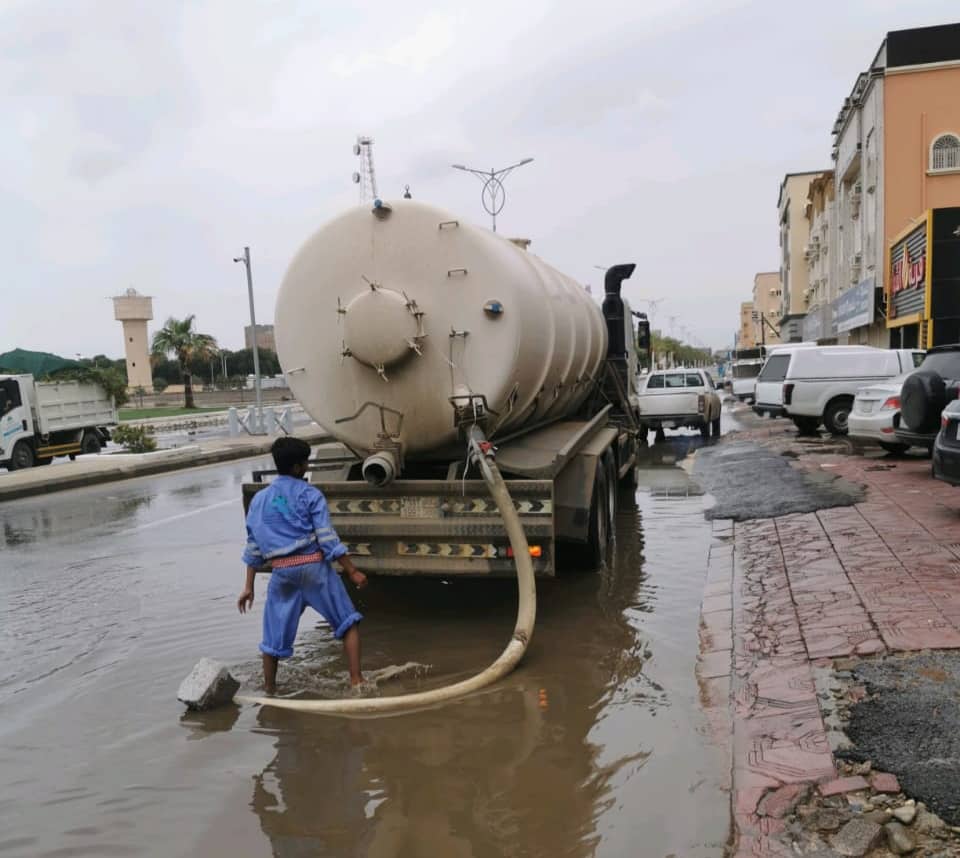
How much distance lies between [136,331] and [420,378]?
74.5 meters

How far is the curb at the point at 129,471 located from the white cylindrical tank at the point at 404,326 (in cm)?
744

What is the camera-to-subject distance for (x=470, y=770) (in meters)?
3.88

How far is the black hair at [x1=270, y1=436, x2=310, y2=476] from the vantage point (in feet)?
15.5

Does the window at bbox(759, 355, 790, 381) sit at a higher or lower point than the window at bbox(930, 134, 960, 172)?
lower

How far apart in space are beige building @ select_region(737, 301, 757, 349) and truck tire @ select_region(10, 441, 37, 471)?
474ft

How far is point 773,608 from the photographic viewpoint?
5.75m

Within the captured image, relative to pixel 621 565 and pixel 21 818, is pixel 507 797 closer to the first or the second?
pixel 21 818

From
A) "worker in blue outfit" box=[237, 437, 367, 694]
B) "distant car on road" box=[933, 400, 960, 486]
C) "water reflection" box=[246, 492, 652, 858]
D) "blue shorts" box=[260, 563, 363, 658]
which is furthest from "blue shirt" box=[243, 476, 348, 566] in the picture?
"distant car on road" box=[933, 400, 960, 486]

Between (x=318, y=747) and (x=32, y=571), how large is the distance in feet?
19.2

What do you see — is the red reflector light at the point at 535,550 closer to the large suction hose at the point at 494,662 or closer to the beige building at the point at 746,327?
the large suction hose at the point at 494,662

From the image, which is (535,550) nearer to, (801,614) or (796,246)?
(801,614)

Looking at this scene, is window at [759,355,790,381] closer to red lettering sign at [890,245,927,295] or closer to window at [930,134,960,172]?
red lettering sign at [890,245,927,295]

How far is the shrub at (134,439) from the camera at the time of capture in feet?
65.5

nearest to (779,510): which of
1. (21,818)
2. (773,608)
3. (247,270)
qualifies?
(773,608)
